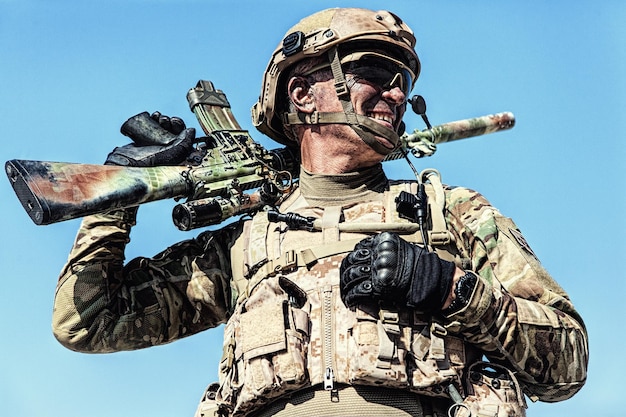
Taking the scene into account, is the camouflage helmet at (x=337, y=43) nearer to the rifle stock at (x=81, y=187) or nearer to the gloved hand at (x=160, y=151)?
the gloved hand at (x=160, y=151)

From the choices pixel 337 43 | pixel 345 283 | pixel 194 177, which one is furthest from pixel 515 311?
pixel 194 177

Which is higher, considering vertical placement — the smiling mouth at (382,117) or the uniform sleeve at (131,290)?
the smiling mouth at (382,117)

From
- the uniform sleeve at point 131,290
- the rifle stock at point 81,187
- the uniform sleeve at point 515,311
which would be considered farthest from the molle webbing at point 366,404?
the rifle stock at point 81,187

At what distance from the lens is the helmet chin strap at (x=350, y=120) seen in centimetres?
989

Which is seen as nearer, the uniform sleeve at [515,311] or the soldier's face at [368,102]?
the uniform sleeve at [515,311]

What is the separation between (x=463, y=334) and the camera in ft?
29.5

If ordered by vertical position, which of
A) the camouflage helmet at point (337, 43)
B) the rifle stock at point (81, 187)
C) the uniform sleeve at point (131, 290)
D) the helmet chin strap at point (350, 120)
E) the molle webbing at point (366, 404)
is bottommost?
the molle webbing at point (366, 404)

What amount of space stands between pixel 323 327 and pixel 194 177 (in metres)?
1.95

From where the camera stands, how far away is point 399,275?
8672mm

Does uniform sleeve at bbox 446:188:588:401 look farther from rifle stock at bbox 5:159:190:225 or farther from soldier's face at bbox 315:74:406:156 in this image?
rifle stock at bbox 5:159:190:225

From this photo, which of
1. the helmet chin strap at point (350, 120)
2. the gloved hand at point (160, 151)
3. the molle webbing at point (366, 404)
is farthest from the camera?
the gloved hand at point (160, 151)

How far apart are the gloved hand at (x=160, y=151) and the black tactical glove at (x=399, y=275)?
2253 mm

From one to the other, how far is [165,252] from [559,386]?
128 inches

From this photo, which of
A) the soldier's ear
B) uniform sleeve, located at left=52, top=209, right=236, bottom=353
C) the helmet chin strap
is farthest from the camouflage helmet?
uniform sleeve, located at left=52, top=209, right=236, bottom=353
